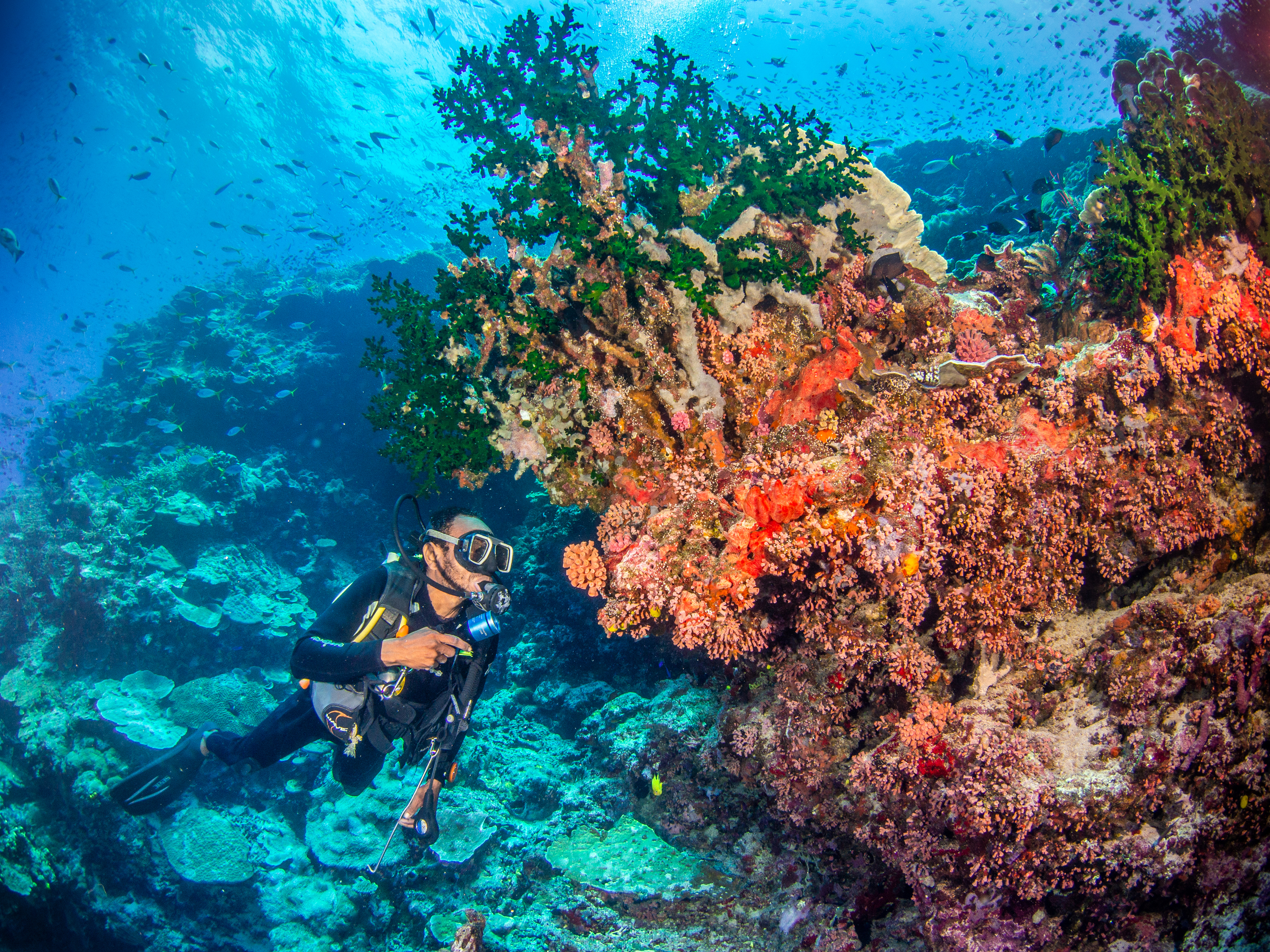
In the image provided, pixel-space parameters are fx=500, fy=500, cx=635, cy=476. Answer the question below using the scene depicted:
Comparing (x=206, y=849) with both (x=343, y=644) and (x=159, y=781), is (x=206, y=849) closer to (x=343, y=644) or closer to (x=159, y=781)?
(x=159, y=781)

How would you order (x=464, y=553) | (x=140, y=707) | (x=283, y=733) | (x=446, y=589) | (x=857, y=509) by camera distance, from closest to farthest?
(x=857, y=509) → (x=464, y=553) → (x=446, y=589) → (x=283, y=733) → (x=140, y=707)

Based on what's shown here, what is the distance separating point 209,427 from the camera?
1402 centimetres

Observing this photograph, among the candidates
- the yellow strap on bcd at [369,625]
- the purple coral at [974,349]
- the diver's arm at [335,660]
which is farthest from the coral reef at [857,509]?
the diver's arm at [335,660]

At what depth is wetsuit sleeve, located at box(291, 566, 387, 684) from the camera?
3.69 m

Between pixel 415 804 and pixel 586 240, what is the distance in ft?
16.4

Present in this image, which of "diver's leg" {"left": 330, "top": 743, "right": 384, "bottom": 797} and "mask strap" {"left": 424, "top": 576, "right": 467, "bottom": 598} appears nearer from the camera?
"mask strap" {"left": 424, "top": 576, "right": 467, "bottom": 598}

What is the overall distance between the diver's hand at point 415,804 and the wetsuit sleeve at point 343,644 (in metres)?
1.23

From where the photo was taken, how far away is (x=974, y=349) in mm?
3223

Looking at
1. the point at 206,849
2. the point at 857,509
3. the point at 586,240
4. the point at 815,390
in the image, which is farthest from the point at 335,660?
the point at 206,849

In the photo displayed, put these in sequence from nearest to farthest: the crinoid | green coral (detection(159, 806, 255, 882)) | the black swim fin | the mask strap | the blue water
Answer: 1. the mask strap
2. the crinoid
3. the black swim fin
4. green coral (detection(159, 806, 255, 882))
5. the blue water

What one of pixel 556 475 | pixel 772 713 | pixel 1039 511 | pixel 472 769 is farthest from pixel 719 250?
pixel 472 769

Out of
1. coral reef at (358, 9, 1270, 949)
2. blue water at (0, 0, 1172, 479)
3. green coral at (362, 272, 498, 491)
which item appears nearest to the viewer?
coral reef at (358, 9, 1270, 949)

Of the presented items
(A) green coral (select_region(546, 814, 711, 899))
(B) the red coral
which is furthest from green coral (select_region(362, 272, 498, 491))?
(A) green coral (select_region(546, 814, 711, 899))

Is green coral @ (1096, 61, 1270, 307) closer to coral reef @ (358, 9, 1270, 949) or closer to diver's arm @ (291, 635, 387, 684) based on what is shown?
coral reef @ (358, 9, 1270, 949)
